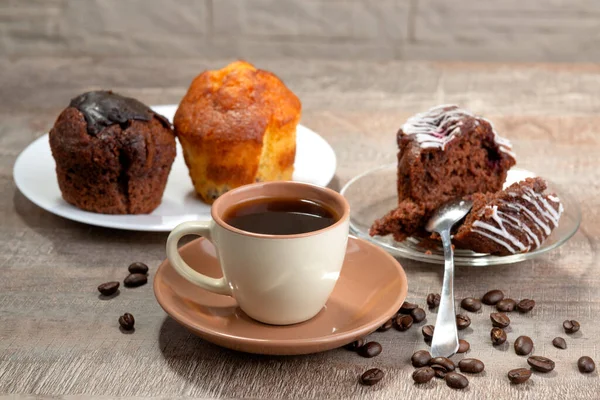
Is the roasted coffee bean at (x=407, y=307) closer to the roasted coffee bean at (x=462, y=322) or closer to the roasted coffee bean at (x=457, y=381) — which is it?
the roasted coffee bean at (x=462, y=322)

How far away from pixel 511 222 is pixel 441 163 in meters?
0.31

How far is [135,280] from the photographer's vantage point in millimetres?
2080

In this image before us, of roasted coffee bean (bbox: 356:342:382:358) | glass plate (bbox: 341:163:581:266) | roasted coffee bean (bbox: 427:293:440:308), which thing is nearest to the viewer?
roasted coffee bean (bbox: 356:342:382:358)

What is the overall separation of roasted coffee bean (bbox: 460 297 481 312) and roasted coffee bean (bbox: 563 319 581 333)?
20cm

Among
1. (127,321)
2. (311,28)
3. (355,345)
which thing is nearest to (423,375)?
(355,345)

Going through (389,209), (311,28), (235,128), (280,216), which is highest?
(280,216)

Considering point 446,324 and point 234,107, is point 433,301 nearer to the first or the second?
point 446,324

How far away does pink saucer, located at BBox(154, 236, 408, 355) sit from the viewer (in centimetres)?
167

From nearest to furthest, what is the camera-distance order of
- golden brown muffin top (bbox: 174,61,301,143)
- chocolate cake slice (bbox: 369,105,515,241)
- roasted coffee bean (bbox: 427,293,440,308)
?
roasted coffee bean (bbox: 427,293,440,308) < chocolate cake slice (bbox: 369,105,515,241) < golden brown muffin top (bbox: 174,61,301,143)

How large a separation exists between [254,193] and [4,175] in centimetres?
128

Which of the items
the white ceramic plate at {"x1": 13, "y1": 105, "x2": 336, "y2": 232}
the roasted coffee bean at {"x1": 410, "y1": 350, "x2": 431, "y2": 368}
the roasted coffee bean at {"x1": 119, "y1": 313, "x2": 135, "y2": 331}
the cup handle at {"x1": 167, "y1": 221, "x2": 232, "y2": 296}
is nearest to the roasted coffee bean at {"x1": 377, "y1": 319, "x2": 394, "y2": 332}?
the roasted coffee bean at {"x1": 410, "y1": 350, "x2": 431, "y2": 368}

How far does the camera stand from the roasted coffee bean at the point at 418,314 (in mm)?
1917

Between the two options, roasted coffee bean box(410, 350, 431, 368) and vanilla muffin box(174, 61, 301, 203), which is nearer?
roasted coffee bean box(410, 350, 431, 368)

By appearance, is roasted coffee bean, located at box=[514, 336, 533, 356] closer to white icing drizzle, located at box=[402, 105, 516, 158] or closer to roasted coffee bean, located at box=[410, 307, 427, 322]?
roasted coffee bean, located at box=[410, 307, 427, 322]
